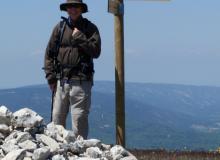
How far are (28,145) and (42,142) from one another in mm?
423

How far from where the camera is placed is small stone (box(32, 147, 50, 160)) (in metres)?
9.73

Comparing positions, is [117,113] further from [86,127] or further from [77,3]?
[77,3]

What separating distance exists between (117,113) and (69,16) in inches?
74.6

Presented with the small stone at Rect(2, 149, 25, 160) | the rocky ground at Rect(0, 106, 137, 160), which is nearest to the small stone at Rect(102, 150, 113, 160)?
the rocky ground at Rect(0, 106, 137, 160)

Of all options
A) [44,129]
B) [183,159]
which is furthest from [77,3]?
[183,159]

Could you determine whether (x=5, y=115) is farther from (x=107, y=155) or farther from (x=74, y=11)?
(x=74, y=11)

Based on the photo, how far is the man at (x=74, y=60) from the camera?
11398 millimetres

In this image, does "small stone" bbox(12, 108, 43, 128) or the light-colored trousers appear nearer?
"small stone" bbox(12, 108, 43, 128)

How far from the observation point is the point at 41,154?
9758 millimetres

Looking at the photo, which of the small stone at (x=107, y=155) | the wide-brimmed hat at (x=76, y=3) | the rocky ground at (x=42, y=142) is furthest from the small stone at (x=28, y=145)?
the wide-brimmed hat at (x=76, y=3)

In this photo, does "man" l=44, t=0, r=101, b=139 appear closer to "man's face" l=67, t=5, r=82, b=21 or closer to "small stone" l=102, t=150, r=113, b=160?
"man's face" l=67, t=5, r=82, b=21

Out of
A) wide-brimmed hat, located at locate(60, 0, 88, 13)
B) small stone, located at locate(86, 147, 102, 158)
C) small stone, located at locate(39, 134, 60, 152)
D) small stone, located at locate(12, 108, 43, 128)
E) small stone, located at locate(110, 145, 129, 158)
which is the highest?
wide-brimmed hat, located at locate(60, 0, 88, 13)

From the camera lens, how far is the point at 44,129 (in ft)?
35.7

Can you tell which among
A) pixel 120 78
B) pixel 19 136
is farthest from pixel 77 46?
pixel 19 136
